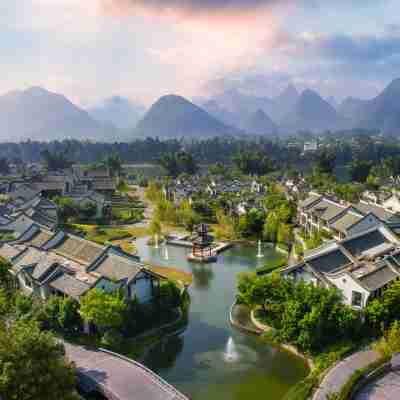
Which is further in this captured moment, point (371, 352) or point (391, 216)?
point (391, 216)

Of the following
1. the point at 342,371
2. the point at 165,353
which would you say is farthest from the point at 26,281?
the point at 342,371

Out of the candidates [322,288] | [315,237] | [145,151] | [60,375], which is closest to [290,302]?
[322,288]

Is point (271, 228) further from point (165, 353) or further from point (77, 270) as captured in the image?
Answer: point (165, 353)

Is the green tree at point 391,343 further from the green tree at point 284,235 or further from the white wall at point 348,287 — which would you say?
the green tree at point 284,235

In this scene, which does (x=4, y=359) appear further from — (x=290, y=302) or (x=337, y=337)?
(x=337, y=337)

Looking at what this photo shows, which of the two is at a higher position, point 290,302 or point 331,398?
point 290,302

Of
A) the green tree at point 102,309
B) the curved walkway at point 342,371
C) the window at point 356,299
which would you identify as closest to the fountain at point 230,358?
the curved walkway at point 342,371
